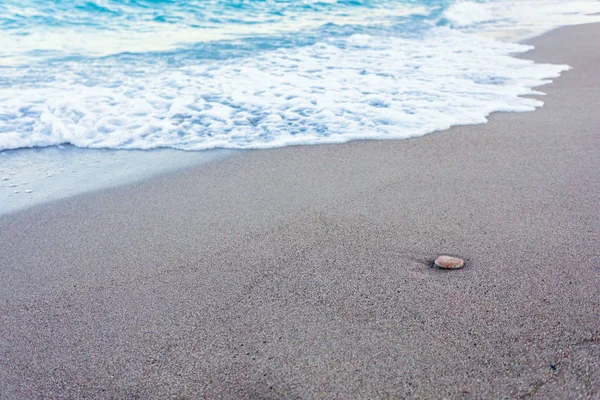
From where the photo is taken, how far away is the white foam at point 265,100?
12.3 ft

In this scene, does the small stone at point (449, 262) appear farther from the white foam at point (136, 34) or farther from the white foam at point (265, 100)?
the white foam at point (136, 34)

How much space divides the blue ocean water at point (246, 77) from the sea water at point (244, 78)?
18 millimetres

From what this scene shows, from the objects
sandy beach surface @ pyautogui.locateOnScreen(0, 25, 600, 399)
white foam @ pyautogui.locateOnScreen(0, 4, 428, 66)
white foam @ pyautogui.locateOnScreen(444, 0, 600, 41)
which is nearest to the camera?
sandy beach surface @ pyautogui.locateOnScreen(0, 25, 600, 399)

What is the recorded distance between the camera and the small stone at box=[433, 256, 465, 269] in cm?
193

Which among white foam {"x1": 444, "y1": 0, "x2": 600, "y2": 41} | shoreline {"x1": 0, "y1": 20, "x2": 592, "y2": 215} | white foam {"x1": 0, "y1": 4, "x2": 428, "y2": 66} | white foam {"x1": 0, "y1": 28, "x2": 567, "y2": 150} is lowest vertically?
shoreline {"x1": 0, "y1": 20, "x2": 592, "y2": 215}

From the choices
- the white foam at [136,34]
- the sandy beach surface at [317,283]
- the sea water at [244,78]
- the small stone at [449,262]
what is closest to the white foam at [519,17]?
the sea water at [244,78]

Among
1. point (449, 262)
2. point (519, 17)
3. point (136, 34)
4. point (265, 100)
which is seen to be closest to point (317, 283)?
point (449, 262)

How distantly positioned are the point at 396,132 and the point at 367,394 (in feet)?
8.54

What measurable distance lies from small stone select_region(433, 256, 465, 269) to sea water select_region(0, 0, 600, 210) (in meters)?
1.76

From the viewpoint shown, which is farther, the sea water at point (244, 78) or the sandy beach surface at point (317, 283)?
the sea water at point (244, 78)

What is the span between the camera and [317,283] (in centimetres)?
→ 189

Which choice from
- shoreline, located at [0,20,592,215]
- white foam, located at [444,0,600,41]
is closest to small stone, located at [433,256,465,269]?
shoreline, located at [0,20,592,215]

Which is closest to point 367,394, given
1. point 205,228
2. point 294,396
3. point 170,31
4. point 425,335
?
point 294,396

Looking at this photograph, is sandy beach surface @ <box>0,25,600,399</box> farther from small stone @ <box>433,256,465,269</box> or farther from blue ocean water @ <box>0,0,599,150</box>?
blue ocean water @ <box>0,0,599,150</box>
